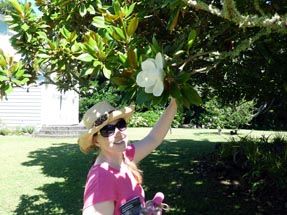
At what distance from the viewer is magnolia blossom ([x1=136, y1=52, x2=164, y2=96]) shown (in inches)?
70.5

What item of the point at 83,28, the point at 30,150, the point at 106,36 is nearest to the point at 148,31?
the point at 83,28

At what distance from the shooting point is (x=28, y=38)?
3193 millimetres

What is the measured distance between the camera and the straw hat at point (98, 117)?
241 centimetres

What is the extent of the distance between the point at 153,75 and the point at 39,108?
1738cm

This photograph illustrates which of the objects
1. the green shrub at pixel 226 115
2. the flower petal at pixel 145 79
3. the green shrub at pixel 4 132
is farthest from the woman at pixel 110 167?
the green shrub at pixel 4 132

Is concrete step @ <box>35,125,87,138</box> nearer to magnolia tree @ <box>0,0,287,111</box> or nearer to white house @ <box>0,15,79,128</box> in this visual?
white house @ <box>0,15,79,128</box>

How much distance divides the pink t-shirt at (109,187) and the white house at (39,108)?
15.9m

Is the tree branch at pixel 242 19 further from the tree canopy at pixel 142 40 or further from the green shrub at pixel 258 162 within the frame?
the green shrub at pixel 258 162

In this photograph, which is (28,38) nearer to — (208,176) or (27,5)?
(27,5)

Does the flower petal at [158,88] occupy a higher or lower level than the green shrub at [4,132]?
higher

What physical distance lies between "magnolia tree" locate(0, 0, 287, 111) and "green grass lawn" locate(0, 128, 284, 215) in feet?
8.93

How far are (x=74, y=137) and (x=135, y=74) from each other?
1508 centimetres

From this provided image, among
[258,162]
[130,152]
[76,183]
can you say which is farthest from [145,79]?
[76,183]

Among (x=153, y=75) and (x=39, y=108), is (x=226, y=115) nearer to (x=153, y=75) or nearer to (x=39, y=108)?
(x=39, y=108)
